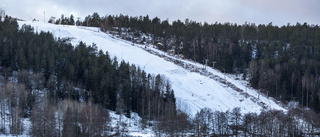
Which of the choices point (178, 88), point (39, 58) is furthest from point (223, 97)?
point (39, 58)

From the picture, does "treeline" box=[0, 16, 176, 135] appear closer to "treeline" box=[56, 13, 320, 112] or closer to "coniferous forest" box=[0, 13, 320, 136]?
"coniferous forest" box=[0, 13, 320, 136]

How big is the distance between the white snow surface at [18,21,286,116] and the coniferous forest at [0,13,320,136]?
5713 mm

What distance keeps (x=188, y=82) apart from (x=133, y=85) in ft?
77.7

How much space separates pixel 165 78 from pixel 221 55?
40.5m

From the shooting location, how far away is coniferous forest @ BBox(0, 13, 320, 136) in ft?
227

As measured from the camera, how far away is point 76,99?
82.1m

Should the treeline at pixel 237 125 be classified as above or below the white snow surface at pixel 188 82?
below

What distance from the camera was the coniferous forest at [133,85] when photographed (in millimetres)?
69062

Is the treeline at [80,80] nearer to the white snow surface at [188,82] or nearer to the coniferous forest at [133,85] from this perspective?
the coniferous forest at [133,85]

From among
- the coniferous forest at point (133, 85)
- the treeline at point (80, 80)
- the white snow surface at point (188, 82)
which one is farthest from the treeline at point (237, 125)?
the white snow surface at point (188, 82)

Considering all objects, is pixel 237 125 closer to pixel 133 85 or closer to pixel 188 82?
pixel 133 85

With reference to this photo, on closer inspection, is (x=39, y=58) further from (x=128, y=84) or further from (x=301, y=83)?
(x=301, y=83)

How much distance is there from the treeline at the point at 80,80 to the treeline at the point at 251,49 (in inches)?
1556

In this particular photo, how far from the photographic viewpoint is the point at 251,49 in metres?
149
